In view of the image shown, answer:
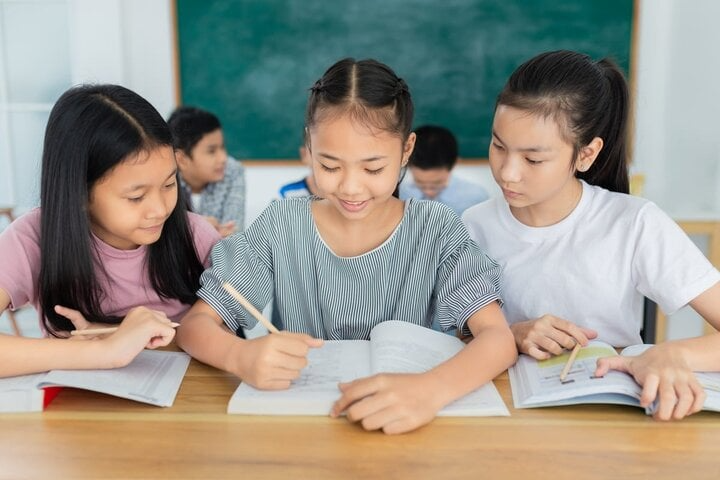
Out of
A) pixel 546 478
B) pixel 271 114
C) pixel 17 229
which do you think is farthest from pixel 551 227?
pixel 271 114

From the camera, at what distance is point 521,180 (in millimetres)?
1332

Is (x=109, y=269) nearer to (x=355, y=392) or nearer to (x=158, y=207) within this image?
(x=158, y=207)

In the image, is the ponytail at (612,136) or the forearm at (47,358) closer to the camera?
the forearm at (47,358)

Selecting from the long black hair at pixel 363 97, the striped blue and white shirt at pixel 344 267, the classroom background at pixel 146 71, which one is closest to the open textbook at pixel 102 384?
the striped blue and white shirt at pixel 344 267

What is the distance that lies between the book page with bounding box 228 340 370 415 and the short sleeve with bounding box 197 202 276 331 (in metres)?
0.18

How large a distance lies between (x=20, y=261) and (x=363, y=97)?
26.9 inches

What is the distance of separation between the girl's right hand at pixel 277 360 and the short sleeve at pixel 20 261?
1.76 feet

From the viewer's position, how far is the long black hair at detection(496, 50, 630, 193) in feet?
4.38

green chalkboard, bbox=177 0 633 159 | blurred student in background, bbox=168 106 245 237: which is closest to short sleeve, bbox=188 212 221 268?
blurred student in background, bbox=168 106 245 237

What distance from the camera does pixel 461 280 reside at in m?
1.28

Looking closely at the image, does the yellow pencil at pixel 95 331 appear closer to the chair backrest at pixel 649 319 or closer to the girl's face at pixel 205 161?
the chair backrest at pixel 649 319

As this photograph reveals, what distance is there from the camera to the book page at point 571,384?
98 cm

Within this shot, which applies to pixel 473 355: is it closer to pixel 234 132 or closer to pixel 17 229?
pixel 17 229

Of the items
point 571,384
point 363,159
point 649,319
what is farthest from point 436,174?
point 571,384
